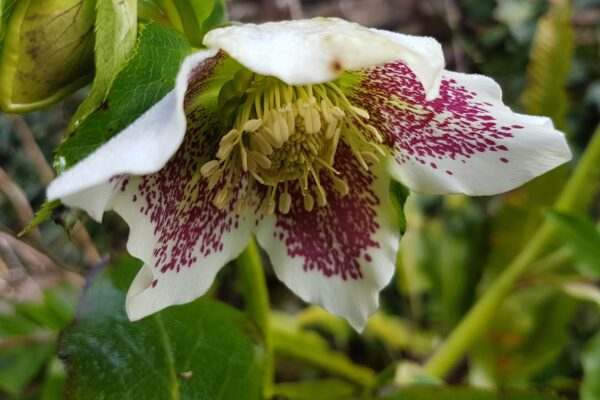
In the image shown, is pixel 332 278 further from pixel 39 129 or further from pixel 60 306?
pixel 39 129

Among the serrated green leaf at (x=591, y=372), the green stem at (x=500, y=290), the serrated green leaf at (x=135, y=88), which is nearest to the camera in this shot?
the serrated green leaf at (x=135, y=88)


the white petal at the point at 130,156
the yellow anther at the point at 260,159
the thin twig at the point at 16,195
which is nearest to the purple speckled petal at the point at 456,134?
the yellow anther at the point at 260,159

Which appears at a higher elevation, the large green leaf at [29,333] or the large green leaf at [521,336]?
the large green leaf at [29,333]

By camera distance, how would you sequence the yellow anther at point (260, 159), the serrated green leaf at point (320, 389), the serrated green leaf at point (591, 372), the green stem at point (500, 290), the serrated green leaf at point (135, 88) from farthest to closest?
1. the serrated green leaf at point (320, 389)
2. the green stem at point (500, 290)
3. the serrated green leaf at point (591, 372)
4. the yellow anther at point (260, 159)
5. the serrated green leaf at point (135, 88)

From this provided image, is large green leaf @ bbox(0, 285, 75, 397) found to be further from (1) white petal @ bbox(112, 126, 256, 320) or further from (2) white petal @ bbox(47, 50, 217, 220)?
(2) white petal @ bbox(47, 50, 217, 220)

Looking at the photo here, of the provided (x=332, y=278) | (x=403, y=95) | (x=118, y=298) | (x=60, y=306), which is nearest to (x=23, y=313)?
(x=60, y=306)

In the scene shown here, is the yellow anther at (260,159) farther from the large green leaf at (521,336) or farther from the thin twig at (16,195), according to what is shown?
the large green leaf at (521,336)

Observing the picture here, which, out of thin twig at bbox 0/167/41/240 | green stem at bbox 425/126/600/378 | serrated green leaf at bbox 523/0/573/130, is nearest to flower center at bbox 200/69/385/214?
thin twig at bbox 0/167/41/240

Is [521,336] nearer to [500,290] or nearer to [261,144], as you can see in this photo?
[500,290]

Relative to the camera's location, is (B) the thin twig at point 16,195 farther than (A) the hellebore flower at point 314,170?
Yes
